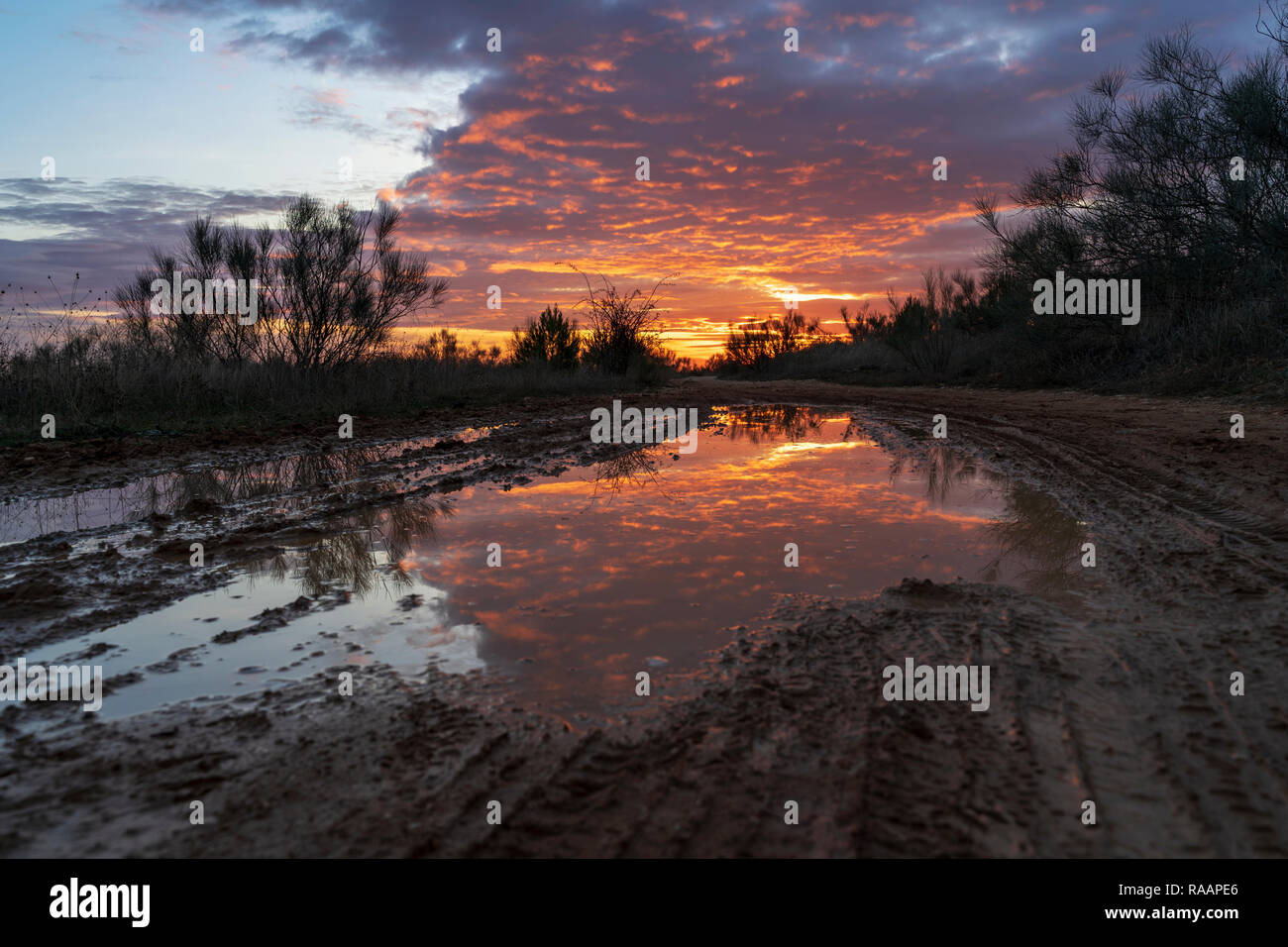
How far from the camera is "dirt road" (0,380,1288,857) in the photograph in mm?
1796

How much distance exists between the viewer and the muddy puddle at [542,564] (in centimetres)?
295

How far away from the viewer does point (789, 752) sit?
2.19 m

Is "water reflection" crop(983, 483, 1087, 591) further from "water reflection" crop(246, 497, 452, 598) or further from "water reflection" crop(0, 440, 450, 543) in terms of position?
"water reflection" crop(0, 440, 450, 543)

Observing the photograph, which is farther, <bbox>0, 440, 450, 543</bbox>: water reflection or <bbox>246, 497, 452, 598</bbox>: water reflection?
<bbox>0, 440, 450, 543</bbox>: water reflection

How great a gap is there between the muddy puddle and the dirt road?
244 millimetres

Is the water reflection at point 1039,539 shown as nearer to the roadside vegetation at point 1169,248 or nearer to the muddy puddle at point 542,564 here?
the muddy puddle at point 542,564

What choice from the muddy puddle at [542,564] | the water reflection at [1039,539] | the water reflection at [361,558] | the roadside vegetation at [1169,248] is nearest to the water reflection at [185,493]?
the muddy puddle at [542,564]

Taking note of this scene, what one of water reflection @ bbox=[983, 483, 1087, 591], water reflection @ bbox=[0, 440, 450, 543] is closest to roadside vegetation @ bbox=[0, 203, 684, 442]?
water reflection @ bbox=[0, 440, 450, 543]

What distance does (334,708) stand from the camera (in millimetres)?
2533

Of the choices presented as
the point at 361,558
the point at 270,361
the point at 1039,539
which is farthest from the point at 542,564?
the point at 270,361

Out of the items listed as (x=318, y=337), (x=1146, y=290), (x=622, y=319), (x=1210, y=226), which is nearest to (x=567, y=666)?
(x=318, y=337)

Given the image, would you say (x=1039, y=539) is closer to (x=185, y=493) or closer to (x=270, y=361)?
(x=185, y=493)

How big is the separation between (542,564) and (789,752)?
2.41m
